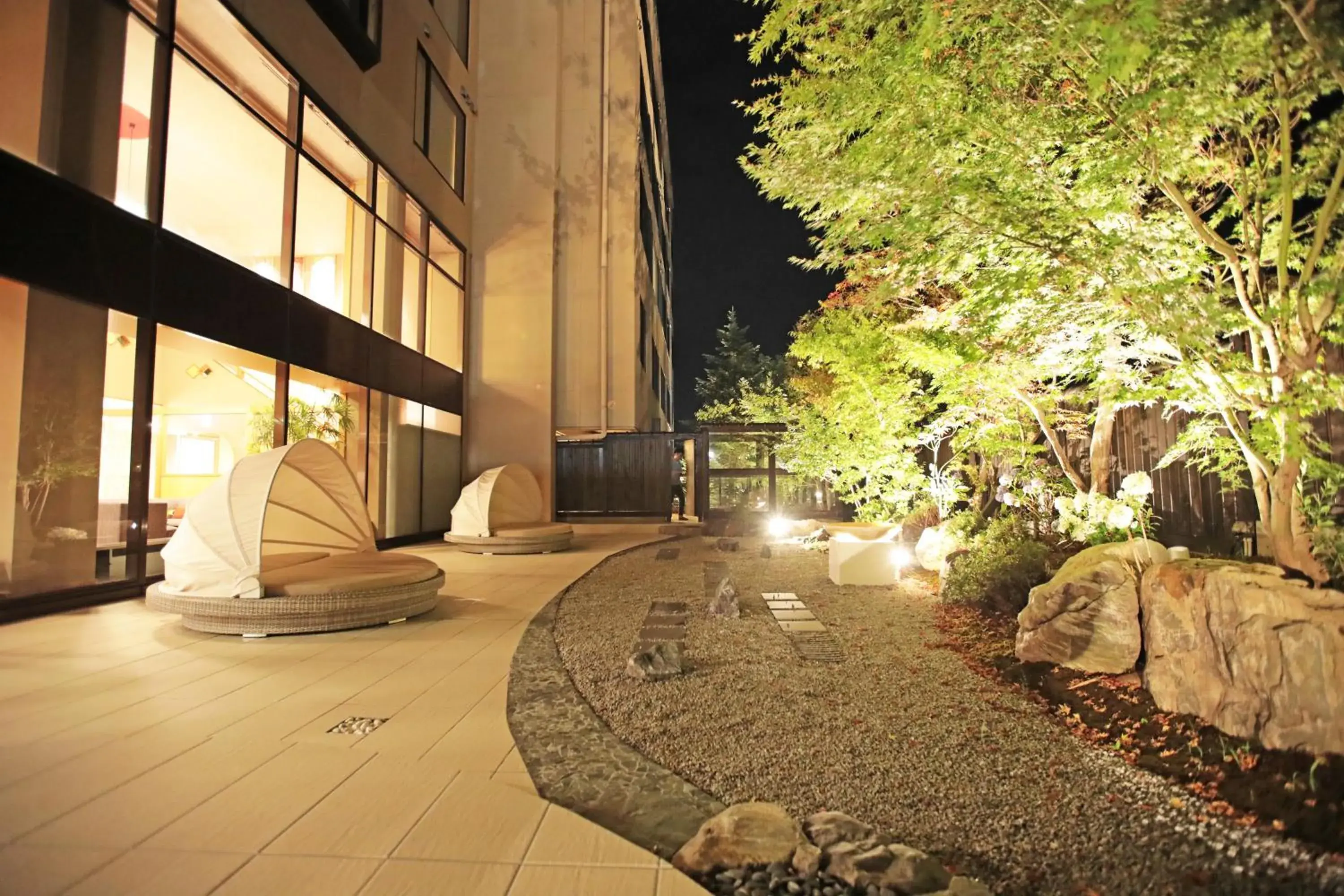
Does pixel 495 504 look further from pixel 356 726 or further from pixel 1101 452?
pixel 1101 452

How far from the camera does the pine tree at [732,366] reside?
34906 millimetres

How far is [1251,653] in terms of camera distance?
253cm

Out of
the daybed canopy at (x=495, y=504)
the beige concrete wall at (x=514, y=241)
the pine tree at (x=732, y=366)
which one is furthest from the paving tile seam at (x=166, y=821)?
the pine tree at (x=732, y=366)

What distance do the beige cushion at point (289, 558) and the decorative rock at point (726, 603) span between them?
12.0ft

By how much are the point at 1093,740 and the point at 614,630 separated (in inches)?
125

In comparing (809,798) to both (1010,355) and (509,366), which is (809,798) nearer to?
(1010,355)

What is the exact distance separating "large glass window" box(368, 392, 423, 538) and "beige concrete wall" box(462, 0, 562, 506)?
2481mm

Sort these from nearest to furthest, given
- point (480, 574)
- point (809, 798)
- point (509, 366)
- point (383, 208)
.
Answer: point (809, 798)
point (480, 574)
point (383, 208)
point (509, 366)

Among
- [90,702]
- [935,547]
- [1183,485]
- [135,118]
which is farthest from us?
[935,547]

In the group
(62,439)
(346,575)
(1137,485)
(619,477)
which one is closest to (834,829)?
(1137,485)

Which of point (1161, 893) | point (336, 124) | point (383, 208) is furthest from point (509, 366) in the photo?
point (1161, 893)

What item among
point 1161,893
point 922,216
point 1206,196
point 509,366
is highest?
point 509,366

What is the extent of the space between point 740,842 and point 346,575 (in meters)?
4.17

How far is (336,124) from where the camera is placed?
884cm
